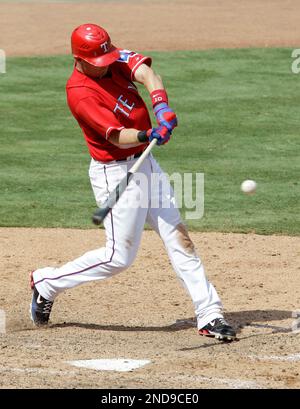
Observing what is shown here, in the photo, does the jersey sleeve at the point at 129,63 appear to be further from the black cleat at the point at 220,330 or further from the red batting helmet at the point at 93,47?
the black cleat at the point at 220,330

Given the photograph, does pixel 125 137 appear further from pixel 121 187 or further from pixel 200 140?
pixel 200 140

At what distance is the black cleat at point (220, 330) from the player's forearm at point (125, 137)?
1.29m

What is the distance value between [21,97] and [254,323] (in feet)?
27.5

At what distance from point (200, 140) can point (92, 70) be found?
6313 millimetres

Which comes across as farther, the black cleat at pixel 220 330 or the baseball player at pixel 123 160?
the black cleat at pixel 220 330

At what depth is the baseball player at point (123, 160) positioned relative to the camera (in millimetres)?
6684

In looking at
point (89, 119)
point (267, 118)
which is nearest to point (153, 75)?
point (89, 119)

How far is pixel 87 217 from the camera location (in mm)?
10203

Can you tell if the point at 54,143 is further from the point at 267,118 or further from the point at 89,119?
the point at 89,119

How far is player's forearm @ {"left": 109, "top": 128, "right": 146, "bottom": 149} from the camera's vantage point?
6.52 m

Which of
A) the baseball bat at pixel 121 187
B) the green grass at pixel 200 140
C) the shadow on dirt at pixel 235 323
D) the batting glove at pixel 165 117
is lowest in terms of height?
the green grass at pixel 200 140

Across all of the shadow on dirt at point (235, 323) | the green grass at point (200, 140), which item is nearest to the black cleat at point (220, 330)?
the shadow on dirt at point (235, 323)

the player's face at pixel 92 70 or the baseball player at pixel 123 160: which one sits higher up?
the player's face at pixel 92 70

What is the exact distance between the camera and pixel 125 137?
653 cm
